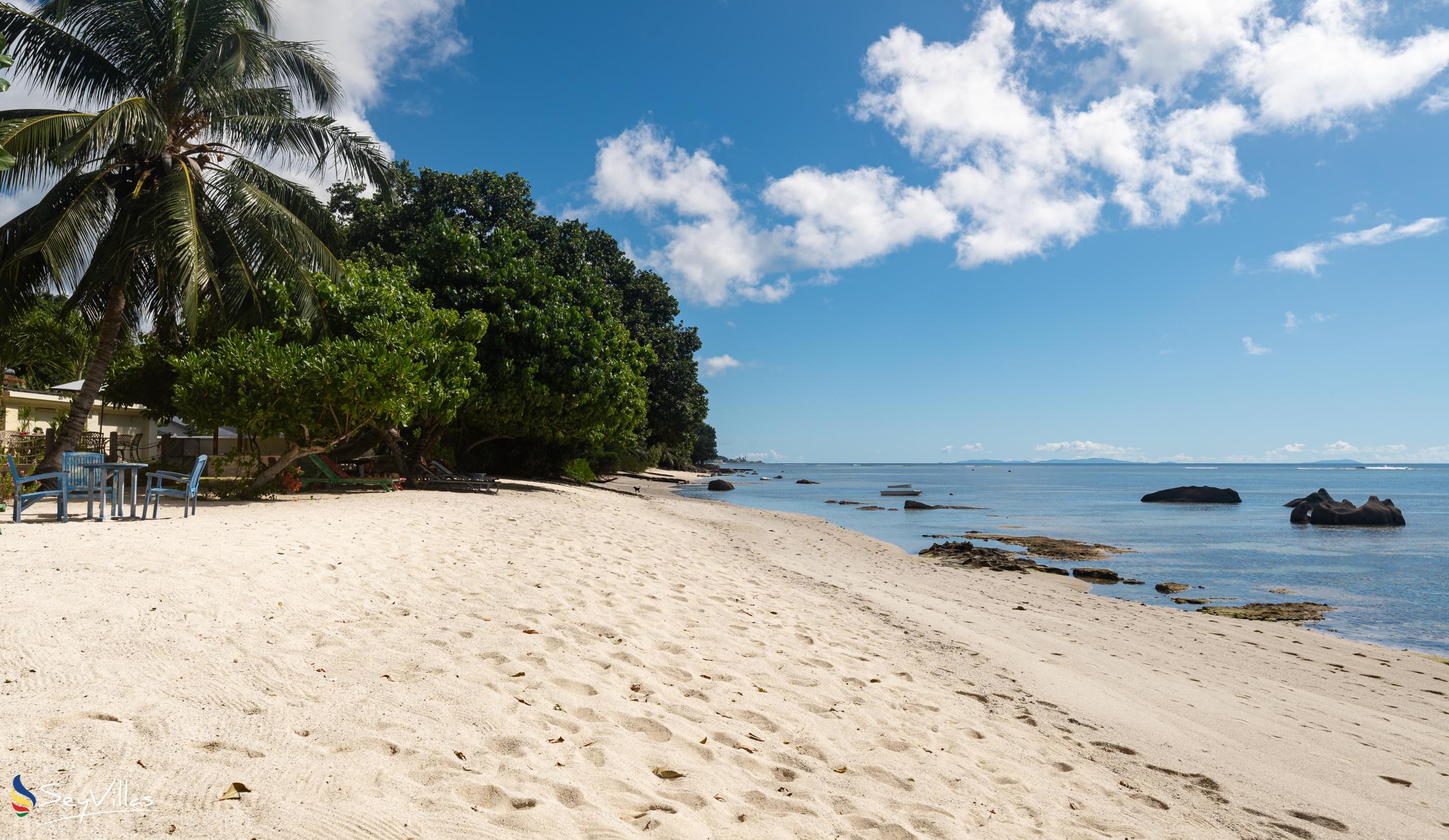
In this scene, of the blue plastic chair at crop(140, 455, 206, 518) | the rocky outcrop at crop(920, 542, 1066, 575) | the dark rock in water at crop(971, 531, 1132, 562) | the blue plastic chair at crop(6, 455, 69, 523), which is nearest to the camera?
the blue plastic chair at crop(6, 455, 69, 523)

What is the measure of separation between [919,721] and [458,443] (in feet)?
84.2

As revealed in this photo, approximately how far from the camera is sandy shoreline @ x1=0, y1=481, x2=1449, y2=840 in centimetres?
317

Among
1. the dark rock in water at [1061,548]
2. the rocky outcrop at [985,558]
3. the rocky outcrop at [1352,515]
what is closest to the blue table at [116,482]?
the rocky outcrop at [985,558]

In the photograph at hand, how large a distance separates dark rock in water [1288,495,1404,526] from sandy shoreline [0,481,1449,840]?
30.4 m

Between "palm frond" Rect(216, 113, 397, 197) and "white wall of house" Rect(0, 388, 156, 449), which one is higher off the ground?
"palm frond" Rect(216, 113, 397, 197)

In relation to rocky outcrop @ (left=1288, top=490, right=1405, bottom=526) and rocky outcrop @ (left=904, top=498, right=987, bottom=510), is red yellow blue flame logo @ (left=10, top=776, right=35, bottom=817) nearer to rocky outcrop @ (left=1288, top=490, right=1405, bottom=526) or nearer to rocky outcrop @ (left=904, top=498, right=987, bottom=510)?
rocky outcrop @ (left=904, top=498, right=987, bottom=510)

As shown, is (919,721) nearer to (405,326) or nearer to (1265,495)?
(405,326)

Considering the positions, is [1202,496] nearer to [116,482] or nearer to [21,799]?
[116,482]

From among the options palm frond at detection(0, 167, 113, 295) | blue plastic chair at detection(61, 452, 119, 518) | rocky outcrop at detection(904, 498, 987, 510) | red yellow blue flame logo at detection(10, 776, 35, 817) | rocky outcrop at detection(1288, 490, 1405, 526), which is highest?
palm frond at detection(0, 167, 113, 295)

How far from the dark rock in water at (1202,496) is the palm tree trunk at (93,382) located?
187 feet

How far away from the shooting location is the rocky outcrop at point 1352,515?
108 ft

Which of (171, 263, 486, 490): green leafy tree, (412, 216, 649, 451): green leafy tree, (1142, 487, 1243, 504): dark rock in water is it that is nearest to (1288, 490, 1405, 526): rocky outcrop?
(1142, 487, 1243, 504): dark rock in water

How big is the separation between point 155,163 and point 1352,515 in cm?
4470

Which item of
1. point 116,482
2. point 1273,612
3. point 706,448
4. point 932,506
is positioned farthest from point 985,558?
point 706,448
